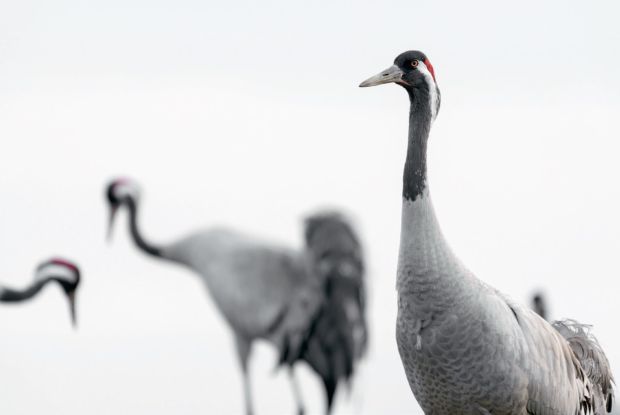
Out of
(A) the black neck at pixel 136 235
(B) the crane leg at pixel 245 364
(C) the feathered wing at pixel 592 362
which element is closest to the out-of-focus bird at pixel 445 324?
(C) the feathered wing at pixel 592 362

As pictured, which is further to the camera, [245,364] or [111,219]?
[111,219]

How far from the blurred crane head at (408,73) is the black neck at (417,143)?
5 cm

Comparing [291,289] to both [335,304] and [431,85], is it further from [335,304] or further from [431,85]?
[431,85]

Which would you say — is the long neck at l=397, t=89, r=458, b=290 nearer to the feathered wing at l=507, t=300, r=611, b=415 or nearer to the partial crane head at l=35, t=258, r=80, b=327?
the feathered wing at l=507, t=300, r=611, b=415

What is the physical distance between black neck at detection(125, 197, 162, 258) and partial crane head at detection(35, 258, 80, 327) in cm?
91

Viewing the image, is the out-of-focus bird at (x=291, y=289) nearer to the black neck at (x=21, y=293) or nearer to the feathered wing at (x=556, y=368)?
the black neck at (x=21, y=293)

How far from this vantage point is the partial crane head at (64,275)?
9625mm

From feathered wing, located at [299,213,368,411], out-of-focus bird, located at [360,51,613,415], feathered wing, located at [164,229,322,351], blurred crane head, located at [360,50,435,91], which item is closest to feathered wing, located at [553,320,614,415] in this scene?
out-of-focus bird, located at [360,51,613,415]

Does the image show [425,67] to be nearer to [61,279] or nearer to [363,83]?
[363,83]

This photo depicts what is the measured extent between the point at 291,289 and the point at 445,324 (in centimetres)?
509

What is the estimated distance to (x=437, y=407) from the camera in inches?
209

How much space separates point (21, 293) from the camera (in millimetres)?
9469

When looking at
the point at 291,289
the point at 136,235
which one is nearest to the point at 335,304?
the point at 291,289

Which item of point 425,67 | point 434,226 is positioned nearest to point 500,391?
point 434,226
